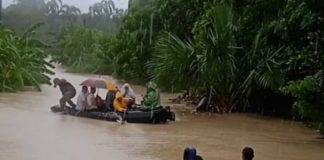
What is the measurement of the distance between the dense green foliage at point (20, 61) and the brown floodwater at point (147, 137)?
466 centimetres

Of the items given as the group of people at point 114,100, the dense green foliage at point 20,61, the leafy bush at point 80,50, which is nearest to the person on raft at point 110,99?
the group of people at point 114,100

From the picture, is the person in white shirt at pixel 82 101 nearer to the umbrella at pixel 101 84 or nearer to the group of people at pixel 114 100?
the group of people at pixel 114 100

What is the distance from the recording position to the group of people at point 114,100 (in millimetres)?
17516

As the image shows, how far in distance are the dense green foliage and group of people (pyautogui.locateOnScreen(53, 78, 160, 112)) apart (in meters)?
6.98

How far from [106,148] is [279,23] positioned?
8484 millimetres

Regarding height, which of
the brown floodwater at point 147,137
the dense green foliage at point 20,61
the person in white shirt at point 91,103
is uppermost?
the dense green foliage at point 20,61

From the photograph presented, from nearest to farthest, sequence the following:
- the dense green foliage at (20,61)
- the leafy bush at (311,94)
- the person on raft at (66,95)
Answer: the leafy bush at (311,94)
the person on raft at (66,95)
the dense green foliage at (20,61)

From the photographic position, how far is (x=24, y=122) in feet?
54.9

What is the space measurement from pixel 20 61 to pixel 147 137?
13.2 metres

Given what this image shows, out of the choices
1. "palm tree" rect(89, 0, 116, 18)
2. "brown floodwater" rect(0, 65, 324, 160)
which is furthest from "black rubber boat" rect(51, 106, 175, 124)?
"palm tree" rect(89, 0, 116, 18)

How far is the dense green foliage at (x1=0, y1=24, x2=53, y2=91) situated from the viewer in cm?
2562

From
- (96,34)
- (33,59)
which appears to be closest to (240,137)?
(33,59)

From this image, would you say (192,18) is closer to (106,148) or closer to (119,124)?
(119,124)

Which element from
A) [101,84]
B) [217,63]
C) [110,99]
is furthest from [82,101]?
[217,63]
